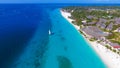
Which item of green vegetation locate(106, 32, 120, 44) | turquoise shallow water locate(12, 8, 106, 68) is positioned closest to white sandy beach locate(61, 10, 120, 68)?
turquoise shallow water locate(12, 8, 106, 68)

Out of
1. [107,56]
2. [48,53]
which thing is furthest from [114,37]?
[48,53]

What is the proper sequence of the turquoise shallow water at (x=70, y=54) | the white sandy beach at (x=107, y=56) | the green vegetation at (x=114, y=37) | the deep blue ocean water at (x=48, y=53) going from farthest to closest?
the green vegetation at (x=114, y=37)
the turquoise shallow water at (x=70, y=54)
the deep blue ocean water at (x=48, y=53)
the white sandy beach at (x=107, y=56)

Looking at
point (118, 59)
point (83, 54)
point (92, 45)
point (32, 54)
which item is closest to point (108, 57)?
point (118, 59)

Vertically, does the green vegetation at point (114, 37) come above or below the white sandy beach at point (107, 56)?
below

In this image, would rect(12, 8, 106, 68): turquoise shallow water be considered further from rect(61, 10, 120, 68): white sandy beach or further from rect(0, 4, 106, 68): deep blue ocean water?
rect(61, 10, 120, 68): white sandy beach

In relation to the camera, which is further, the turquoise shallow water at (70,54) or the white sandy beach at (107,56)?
the turquoise shallow water at (70,54)

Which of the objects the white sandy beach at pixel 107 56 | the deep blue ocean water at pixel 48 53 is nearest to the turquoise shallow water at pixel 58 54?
the deep blue ocean water at pixel 48 53

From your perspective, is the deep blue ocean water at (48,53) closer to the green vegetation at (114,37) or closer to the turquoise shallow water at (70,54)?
the turquoise shallow water at (70,54)

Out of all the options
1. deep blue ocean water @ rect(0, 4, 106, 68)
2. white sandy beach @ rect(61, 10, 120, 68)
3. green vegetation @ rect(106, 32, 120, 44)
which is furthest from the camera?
green vegetation @ rect(106, 32, 120, 44)

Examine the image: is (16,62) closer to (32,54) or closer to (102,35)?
(32,54)

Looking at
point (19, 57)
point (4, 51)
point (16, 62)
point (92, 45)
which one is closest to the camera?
point (16, 62)

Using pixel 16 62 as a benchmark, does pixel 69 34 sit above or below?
below
